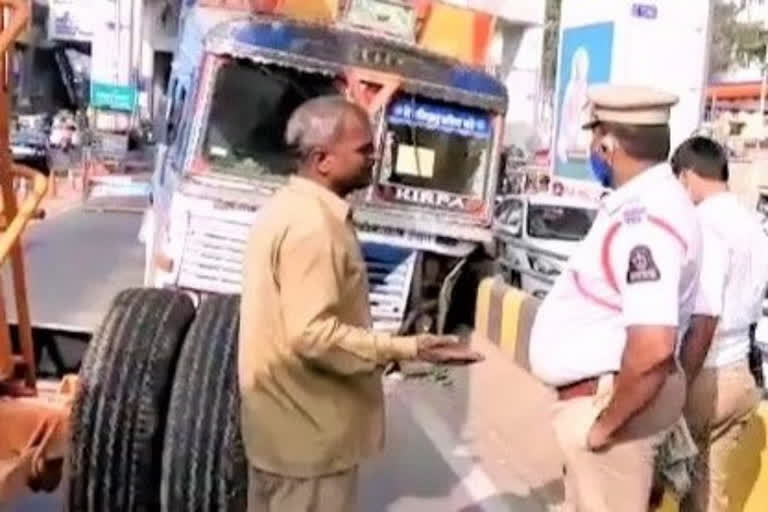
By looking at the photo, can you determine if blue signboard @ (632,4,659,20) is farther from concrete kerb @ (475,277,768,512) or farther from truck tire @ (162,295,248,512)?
truck tire @ (162,295,248,512)

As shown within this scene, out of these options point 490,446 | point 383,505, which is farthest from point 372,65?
point 383,505

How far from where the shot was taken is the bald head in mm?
3973

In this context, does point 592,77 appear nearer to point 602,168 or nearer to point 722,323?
point 722,323

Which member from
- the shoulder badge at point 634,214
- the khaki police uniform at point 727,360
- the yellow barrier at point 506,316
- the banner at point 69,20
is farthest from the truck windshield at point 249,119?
the banner at point 69,20

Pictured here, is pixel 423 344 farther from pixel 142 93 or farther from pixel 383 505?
pixel 142 93

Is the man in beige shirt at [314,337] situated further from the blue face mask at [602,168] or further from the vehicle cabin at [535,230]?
the vehicle cabin at [535,230]

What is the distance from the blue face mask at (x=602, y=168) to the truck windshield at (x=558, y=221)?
486 inches

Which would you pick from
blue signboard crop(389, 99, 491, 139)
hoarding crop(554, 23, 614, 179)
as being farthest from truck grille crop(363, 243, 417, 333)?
hoarding crop(554, 23, 614, 179)

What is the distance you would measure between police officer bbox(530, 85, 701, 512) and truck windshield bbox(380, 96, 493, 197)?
298 inches

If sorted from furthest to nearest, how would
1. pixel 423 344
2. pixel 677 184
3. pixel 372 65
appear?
1. pixel 372 65
2. pixel 677 184
3. pixel 423 344

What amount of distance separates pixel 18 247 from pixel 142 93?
41.3 meters

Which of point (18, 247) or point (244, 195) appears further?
point (244, 195)

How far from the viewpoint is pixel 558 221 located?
1719 cm

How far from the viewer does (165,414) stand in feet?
16.5
